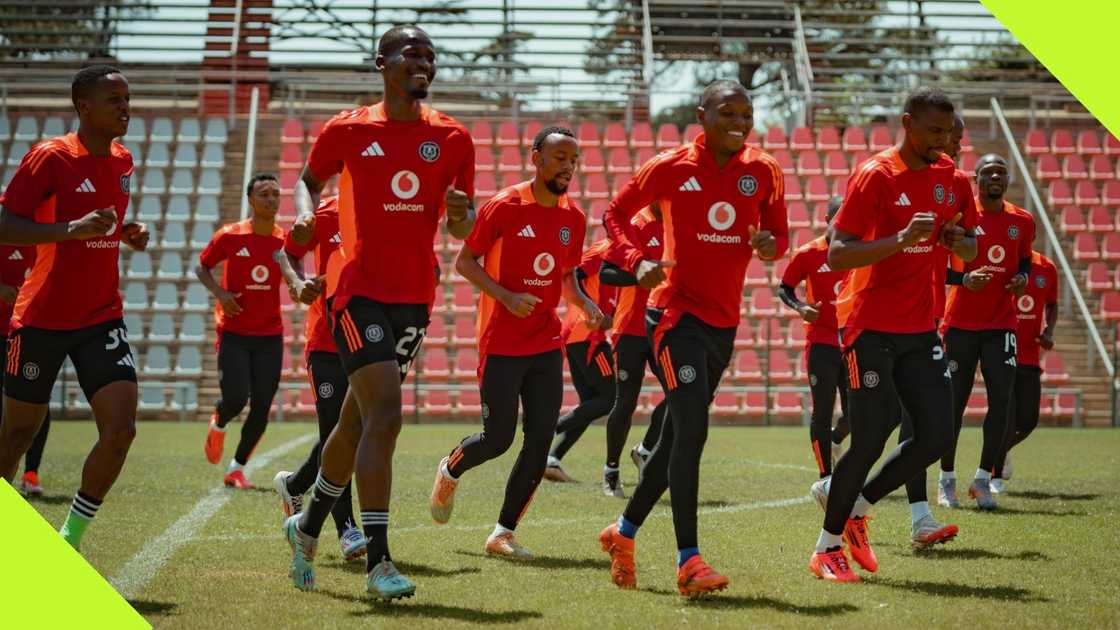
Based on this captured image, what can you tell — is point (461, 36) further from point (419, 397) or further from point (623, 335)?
point (623, 335)

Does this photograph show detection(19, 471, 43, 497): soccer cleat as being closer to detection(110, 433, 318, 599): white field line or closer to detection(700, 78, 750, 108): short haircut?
detection(110, 433, 318, 599): white field line

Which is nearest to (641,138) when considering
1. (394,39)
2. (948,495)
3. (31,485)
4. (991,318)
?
(991,318)

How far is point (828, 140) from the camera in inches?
1019

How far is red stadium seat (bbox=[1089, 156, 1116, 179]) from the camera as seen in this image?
82.2 ft

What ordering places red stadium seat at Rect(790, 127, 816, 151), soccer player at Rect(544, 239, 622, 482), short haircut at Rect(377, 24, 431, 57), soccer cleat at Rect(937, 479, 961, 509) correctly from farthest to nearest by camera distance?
1. red stadium seat at Rect(790, 127, 816, 151)
2. soccer player at Rect(544, 239, 622, 482)
3. soccer cleat at Rect(937, 479, 961, 509)
4. short haircut at Rect(377, 24, 431, 57)

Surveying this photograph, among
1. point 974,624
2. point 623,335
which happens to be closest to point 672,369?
point 974,624

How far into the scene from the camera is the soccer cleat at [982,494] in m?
9.58

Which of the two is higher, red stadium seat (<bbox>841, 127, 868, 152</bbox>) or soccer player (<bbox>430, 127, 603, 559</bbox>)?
red stadium seat (<bbox>841, 127, 868, 152</bbox>)

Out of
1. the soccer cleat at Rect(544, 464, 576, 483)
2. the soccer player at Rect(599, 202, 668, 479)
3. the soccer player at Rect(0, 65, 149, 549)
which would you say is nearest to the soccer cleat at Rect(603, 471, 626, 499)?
the soccer player at Rect(599, 202, 668, 479)

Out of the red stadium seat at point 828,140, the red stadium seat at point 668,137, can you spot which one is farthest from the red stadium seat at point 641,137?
the red stadium seat at point 828,140

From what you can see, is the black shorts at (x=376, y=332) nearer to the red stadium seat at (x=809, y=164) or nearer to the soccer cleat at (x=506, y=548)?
the soccer cleat at (x=506, y=548)

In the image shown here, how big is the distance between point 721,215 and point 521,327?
5.35 feet

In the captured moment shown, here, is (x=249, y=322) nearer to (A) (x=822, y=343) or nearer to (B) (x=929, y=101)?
(A) (x=822, y=343)

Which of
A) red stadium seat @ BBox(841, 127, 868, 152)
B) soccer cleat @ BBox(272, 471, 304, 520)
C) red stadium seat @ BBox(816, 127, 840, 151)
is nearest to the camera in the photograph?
soccer cleat @ BBox(272, 471, 304, 520)
